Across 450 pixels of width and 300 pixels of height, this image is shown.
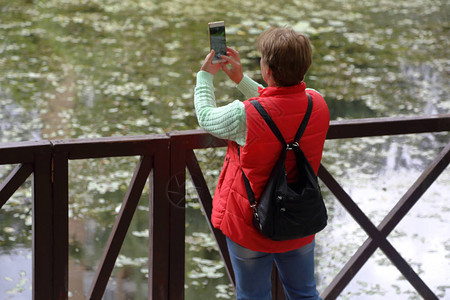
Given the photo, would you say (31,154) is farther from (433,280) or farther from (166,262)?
(433,280)

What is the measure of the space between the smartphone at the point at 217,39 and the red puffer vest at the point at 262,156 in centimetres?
31

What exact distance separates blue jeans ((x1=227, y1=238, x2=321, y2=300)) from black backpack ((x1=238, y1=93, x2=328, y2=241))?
0.15 m

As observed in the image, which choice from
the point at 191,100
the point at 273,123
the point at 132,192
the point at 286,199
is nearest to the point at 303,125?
the point at 273,123

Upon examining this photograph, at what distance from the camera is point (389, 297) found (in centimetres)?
481

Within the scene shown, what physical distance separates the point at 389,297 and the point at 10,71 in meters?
7.83

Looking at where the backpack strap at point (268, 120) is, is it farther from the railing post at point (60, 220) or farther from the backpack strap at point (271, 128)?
the railing post at point (60, 220)

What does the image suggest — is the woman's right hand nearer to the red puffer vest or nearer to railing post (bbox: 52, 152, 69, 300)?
the red puffer vest

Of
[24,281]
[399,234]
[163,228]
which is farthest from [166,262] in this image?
[399,234]

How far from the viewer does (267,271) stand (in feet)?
8.59

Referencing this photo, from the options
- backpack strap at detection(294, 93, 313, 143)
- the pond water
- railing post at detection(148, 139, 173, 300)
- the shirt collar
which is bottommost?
the pond water

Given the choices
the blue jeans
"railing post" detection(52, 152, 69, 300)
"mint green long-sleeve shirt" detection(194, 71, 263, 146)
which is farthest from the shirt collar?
"railing post" detection(52, 152, 69, 300)

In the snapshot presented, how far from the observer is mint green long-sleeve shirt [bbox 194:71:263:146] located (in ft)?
7.85

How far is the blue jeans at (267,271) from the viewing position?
257cm

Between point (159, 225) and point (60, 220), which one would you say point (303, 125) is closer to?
point (159, 225)
